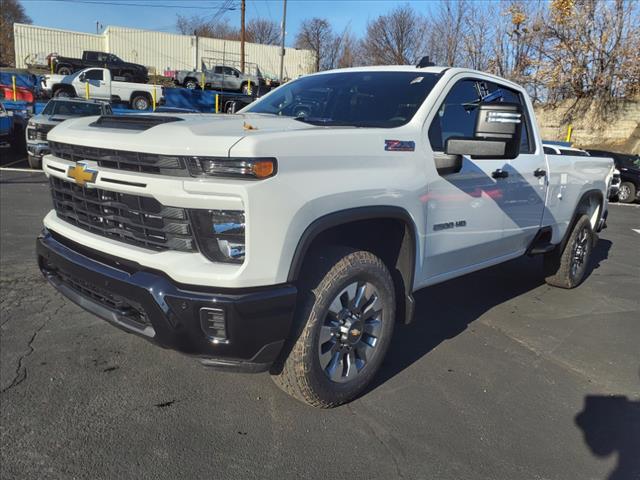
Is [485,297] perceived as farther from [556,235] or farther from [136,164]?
[136,164]

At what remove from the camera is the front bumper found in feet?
7.66

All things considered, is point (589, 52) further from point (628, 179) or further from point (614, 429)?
point (614, 429)

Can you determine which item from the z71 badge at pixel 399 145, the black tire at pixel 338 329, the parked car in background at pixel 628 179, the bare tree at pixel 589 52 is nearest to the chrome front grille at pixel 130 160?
the black tire at pixel 338 329

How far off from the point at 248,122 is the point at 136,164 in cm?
68

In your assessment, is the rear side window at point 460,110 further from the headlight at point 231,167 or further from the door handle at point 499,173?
the headlight at point 231,167

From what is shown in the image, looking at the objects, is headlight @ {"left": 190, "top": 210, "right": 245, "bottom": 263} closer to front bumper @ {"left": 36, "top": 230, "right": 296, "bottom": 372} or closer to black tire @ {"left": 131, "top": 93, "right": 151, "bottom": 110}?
front bumper @ {"left": 36, "top": 230, "right": 296, "bottom": 372}

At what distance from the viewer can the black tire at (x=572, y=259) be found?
220 inches

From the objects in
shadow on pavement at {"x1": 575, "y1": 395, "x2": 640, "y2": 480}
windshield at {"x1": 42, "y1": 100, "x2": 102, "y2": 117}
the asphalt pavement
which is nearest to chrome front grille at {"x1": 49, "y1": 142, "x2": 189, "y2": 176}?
the asphalt pavement

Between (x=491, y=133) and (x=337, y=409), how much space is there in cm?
187

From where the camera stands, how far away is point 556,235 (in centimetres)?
520

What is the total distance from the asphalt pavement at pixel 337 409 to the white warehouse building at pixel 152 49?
1891 inches

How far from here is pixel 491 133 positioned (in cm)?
310

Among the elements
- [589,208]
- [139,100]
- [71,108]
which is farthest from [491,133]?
[139,100]

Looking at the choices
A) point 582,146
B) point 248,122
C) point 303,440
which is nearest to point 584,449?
point 303,440
